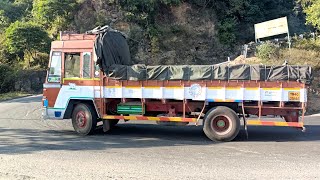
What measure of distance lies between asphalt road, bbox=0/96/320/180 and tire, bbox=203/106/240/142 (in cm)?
30

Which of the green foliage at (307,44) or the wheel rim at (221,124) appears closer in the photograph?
the wheel rim at (221,124)

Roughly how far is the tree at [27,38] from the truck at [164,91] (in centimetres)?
2596

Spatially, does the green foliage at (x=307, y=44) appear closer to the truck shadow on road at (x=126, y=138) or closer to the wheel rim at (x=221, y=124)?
the truck shadow on road at (x=126, y=138)

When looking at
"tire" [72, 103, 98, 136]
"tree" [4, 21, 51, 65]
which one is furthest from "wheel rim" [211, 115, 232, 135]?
"tree" [4, 21, 51, 65]

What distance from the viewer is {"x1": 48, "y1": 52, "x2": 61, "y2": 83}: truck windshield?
40.1 ft

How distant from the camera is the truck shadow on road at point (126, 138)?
33.5 feet

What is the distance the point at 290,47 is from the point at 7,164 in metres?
19.7

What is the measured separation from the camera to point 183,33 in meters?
36.2

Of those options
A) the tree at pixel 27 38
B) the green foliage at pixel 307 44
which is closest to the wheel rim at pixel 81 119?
the green foliage at pixel 307 44

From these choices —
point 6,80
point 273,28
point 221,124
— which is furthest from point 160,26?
point 221,124

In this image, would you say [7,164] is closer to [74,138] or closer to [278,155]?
[74,138]

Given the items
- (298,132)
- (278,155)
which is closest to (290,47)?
(298,132)

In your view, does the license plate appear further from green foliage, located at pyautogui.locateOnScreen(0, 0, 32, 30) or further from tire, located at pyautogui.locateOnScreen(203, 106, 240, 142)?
green foliage, located at pyautogui.locateOnScreen(0, 0, 32, 30)

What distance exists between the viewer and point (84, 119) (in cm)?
1209
